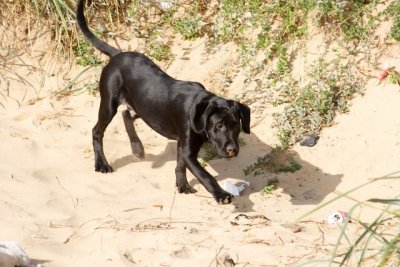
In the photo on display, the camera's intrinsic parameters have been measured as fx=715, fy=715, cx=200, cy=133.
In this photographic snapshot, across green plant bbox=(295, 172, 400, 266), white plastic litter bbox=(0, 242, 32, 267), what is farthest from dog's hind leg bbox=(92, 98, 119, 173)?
green plant bbox=(295, 172, 400, 266)

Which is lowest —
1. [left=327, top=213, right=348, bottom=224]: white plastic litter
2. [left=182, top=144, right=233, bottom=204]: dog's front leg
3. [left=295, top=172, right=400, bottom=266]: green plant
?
[left=295, top=172, right=400, bottom=266]: green plant

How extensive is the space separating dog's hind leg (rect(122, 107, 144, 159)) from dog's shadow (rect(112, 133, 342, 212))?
0.24ft

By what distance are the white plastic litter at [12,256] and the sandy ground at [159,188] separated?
0.28m

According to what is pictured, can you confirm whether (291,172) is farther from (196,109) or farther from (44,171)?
(44,171)

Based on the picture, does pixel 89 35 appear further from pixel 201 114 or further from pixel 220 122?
pixel 220 122

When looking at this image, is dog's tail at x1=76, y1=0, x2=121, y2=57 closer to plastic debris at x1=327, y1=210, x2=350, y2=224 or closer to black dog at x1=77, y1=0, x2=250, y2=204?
black dog at x1=77, y1=0, x2=250, y2=204

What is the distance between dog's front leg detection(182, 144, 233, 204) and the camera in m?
5.85

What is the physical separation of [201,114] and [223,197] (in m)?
0.74

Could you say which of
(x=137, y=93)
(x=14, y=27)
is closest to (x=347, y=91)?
(x=137, y=93)

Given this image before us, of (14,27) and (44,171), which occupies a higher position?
(14,27)

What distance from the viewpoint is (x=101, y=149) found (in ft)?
23.0

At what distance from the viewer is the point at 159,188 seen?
21.6 ft

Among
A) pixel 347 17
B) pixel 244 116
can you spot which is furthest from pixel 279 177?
pixel 347 17

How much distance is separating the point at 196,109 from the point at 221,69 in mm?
2138
